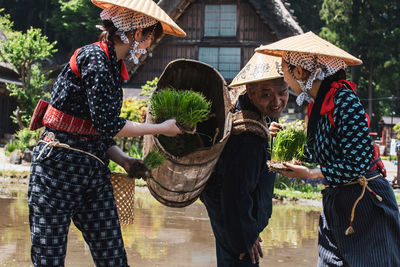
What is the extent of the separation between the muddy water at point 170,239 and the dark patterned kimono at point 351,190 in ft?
8.30

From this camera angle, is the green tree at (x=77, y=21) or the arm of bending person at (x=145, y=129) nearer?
the arm of bending person at (x=145, y=129)

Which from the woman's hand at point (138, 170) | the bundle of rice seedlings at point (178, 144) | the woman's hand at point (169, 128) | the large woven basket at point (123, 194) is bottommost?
the large woven basket at point (123, 194)

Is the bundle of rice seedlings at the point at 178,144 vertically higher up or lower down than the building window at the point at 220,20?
lower down

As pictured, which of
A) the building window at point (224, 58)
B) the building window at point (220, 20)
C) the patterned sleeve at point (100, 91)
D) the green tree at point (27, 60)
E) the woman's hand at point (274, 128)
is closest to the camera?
the patterned sleeve at point (100, 91)

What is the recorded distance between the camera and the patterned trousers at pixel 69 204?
2.48m

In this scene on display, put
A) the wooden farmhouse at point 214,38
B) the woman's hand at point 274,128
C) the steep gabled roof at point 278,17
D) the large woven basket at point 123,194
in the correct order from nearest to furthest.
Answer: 1. the large woven basket at point 123,194
2. the woman's hand at point 274,128
3. the steep gabled roof at point 278,17
4. the wooden farmhouse at point 214,38

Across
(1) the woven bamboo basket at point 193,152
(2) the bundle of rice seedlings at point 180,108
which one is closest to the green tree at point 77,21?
(1) the woven bamboo basket at point 193,152

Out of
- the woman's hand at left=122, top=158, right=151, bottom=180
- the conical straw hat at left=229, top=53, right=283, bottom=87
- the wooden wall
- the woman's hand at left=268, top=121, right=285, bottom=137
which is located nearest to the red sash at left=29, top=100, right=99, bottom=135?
the woman's hand at left=122, top=158, right=151, bottom=180

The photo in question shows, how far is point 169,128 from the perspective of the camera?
105 inches

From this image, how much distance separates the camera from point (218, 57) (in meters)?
18.1

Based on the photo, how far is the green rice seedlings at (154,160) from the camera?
276 centimetres

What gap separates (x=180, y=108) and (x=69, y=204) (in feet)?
2.53

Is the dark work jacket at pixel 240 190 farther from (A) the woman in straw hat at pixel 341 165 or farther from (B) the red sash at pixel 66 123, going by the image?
(B) the red sash at pixel 66 123

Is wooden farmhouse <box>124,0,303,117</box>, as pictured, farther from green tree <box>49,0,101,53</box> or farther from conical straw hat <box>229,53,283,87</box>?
green tree <box>49,0,101,53</box>
